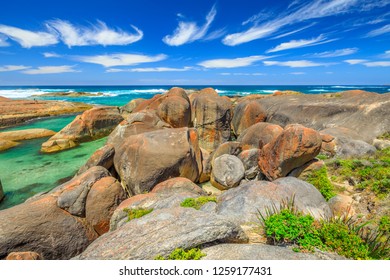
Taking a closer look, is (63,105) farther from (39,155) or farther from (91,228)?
(91,228)

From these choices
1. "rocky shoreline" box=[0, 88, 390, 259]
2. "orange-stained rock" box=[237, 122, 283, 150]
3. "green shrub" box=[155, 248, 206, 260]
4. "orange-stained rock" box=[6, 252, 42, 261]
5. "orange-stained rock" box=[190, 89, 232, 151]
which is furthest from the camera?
"orange-stained rock" box=[190, 89, 232, 151]

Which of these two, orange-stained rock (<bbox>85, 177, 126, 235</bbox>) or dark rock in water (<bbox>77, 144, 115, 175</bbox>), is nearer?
orange-stained rock (<bbox>85, 177, 126, 235</bbox>)

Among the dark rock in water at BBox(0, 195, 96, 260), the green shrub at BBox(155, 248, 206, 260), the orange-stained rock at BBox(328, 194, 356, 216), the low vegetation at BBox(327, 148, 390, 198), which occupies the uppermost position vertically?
the green shrub at BBox(155, 248, 206, 260)

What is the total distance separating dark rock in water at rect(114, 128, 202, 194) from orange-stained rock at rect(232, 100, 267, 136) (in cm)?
839

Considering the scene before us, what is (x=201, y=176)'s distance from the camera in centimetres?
1202

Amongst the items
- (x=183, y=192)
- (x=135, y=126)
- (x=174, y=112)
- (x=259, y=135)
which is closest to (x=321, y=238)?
(x=183, y=192)

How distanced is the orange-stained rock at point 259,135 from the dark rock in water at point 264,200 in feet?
18.6

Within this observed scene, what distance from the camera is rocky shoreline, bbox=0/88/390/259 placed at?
150 inches

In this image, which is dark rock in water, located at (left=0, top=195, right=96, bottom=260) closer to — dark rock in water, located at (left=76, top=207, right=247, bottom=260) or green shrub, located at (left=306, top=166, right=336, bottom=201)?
dark rock in water, located at (left=76, top=207, right=247, bottom=260)

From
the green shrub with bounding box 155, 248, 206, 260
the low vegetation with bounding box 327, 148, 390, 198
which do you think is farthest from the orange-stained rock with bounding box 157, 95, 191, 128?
the green shrub with bounding box 155, 248, 206, 260

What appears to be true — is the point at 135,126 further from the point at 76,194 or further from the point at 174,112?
the point at 76,194

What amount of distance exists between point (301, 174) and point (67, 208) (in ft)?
32.0

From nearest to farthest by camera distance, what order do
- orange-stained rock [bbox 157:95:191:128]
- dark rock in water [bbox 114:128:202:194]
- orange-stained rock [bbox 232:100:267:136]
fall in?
dark rock in water [bbox 114:128:202:194]
orange-stained rock [bbox 157:95:191:128]
orange-stained rock [bbox 232:100:267:136]
